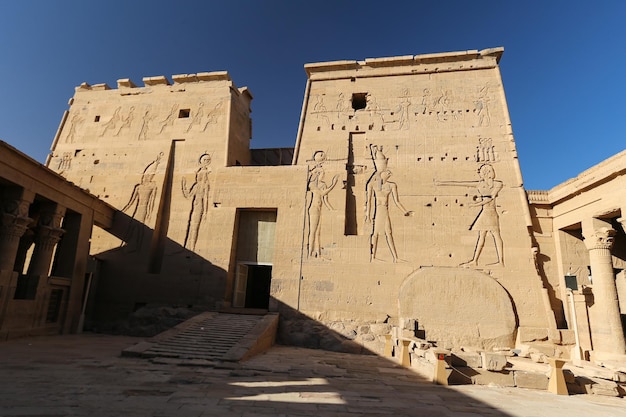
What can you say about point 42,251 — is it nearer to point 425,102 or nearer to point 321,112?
point 321,112

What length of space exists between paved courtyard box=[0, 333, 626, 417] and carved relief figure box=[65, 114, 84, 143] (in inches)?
481

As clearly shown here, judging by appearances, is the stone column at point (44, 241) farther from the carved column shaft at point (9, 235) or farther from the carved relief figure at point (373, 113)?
the carved relief figure at point (373, 113)

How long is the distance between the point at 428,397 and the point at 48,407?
5.26 m

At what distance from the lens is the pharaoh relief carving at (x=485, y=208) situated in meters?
13.1

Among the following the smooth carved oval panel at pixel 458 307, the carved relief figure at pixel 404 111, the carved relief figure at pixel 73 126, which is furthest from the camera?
the carved relief figure at pixel 73 126

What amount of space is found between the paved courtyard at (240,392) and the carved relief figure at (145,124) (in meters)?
10.8

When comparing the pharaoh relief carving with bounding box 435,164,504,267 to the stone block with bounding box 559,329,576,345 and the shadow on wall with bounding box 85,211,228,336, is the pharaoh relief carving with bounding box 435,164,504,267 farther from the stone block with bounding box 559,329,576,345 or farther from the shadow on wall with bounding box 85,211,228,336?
the shadow on wall with bounding box 85,211,228,336

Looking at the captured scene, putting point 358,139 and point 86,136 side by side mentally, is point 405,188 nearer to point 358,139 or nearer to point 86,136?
point 358,139

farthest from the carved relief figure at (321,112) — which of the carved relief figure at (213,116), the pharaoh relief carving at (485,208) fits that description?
the pharaoh relief carving at (485,208)

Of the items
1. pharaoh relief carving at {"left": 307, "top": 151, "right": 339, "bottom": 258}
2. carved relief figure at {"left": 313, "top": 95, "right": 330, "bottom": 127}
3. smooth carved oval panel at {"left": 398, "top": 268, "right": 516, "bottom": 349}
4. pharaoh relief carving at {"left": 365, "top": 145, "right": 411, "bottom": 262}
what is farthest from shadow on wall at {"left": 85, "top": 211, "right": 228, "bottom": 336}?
carved relief figure at {"left": 313, "top": 95, "right": 330, "bottom": 127}

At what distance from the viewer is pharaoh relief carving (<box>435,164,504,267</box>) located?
1305cm

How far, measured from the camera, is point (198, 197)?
1559 centimetres

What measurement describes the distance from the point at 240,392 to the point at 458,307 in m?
9.13

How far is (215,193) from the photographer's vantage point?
15461 mm
